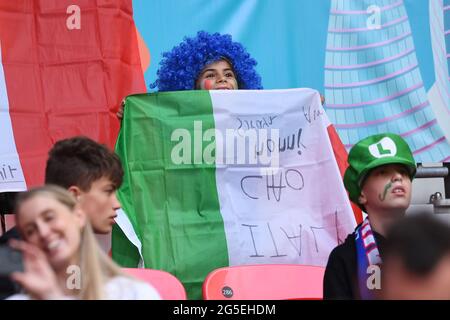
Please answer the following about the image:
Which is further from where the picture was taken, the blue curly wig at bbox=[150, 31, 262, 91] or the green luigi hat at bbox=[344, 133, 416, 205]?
the blue curly wig at bbox=[150, 31, 262, 91]

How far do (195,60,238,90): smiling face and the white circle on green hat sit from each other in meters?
1.45

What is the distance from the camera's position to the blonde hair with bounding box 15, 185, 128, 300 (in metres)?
1.91

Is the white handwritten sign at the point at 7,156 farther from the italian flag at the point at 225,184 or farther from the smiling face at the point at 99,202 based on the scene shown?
the smiling face at the point at 99,202

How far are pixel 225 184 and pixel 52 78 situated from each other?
1110 mm

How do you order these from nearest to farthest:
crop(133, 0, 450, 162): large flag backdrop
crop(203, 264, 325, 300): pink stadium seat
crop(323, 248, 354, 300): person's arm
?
crop(323, 248, 354, 300): person's arm
crop(203, 264, 325, 300): pink stadium seat
crop(133, 0, 450, 162): large flag backdrop

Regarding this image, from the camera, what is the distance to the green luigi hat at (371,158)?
2.90m

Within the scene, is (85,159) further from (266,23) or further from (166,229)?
(266,23)

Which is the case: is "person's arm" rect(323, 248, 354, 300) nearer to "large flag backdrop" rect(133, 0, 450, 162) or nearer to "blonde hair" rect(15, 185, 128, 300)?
"blonde hair" rect(15, 185, 128, 300)

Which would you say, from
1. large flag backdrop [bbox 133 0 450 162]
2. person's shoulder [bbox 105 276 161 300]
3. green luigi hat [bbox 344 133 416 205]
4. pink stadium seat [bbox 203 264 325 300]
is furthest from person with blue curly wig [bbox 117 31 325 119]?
person's shoulder [bbox 105 276 161 300]

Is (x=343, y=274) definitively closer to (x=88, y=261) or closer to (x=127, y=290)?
(x=127, y=290)

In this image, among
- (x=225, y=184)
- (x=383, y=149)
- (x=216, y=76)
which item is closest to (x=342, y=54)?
(x=216, y=76)

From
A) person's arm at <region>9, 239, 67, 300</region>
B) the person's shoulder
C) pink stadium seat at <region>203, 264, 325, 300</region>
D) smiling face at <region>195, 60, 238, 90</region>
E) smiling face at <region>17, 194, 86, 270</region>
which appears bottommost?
pink stadium seat at <region>203, 264, 325, 300</region>

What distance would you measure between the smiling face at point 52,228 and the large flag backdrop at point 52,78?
7.27 feet
